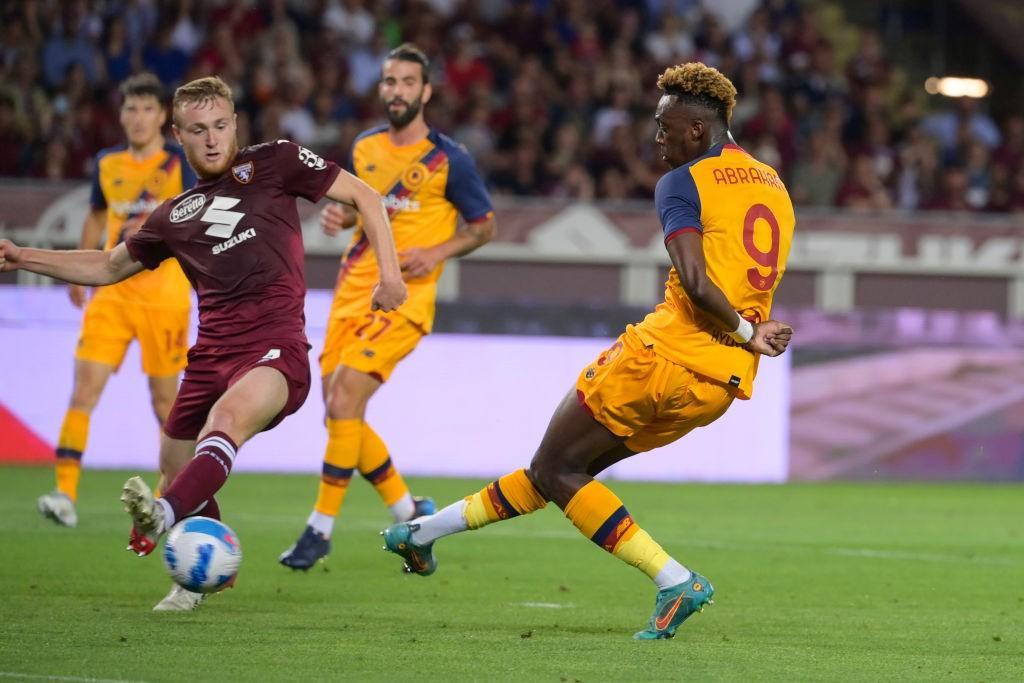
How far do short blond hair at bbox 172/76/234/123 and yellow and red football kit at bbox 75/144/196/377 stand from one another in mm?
3364

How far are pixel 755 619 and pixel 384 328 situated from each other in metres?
2.69

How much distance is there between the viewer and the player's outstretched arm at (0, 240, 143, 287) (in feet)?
22.5

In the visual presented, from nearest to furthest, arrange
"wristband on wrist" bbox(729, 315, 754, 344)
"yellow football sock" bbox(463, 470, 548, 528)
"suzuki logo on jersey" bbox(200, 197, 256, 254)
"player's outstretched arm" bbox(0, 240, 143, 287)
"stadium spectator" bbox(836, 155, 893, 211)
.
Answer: "wristband on wrist" bbox(729, 315, 754, 344) < "yellow football sock" bbox(463, 470, 548, 528) < "suzuki logo on jersey" bbox(200, 197, 256, 254) < "player's outstretched arm" bbox(0, 240, 143, 287) < "stadium spectator" bbox(836, 155, 893, 211)

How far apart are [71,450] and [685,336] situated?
499 centimetres

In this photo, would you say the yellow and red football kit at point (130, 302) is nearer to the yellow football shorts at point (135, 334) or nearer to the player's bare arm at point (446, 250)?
the yellow football shorts at point (135, 334)

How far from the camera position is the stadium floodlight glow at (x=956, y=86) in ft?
75.2

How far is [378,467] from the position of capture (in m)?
8.83

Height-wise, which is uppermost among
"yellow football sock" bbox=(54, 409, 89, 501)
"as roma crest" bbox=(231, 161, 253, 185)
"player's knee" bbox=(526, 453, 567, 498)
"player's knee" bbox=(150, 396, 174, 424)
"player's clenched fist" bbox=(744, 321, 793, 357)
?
"as roma crest" bbox=(231, 161, 253, 185)

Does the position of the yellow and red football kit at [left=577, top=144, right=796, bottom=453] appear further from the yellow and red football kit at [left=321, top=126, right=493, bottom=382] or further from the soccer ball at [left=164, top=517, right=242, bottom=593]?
the yellow and red football kit at [left=321, top=126, right=493, bottom=382]

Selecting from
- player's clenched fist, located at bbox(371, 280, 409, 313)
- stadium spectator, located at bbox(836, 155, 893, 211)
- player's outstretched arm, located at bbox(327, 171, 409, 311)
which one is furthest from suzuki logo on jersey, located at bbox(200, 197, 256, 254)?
stadium spectator, located at bbox(836, 155, 893, 211)

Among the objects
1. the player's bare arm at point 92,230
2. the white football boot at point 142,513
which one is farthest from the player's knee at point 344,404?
the white football boot at point 142,513

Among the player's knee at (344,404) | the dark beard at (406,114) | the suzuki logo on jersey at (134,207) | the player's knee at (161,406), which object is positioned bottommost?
the player's knee at (161,406)

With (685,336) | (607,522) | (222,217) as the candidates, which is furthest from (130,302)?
(685,336)

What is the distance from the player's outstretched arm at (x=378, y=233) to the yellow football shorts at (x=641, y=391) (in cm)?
79
